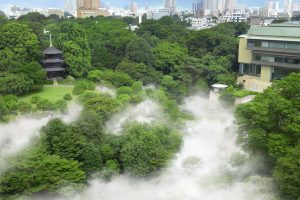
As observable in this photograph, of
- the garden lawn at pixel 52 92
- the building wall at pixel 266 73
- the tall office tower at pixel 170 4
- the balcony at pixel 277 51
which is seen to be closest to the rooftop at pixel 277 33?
the balcony at pixel 277 51

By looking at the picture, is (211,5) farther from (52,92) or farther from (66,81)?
(52,92)

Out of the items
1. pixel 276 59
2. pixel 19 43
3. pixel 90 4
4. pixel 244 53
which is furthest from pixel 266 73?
pixel 90 4

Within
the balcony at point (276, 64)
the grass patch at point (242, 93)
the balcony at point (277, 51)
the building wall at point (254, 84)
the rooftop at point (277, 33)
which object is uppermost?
the rooftop at point (277, 33)

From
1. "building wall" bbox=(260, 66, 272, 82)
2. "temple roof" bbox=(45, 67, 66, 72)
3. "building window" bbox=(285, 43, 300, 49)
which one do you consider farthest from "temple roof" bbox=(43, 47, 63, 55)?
"building window" bbox=(285, 43, 300, 49)

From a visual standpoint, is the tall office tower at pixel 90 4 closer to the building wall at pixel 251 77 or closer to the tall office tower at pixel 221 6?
the tall office tower at pixel 221 6

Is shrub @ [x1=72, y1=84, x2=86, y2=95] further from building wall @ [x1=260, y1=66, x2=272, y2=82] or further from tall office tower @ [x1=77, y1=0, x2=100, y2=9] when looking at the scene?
tall office tower @ [x1=77, y1=0, x2=100, y2=9]

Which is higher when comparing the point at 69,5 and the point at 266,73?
the point at 69,5
